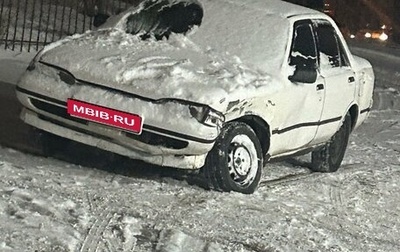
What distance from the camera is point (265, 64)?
809 centimetres

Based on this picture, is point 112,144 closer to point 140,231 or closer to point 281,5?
point 140,231

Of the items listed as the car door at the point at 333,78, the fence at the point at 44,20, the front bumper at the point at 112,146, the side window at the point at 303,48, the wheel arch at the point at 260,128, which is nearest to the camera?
A: the front bumper at the point at 112,146

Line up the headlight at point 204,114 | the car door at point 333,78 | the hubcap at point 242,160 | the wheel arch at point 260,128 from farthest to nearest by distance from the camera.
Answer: the car door at point 333,78, the wheel arch at point 260,128, the hubcap at point 242,160, the headlight at point 204,114

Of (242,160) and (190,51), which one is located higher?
(190,51)

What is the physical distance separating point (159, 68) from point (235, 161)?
1039 mm

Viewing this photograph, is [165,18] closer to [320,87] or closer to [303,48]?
[303,48]

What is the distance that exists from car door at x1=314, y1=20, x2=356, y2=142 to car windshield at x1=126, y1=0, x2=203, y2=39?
1.32 m

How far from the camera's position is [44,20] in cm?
1639

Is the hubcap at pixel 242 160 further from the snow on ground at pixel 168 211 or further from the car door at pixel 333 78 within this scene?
the car door at pixel 333 78

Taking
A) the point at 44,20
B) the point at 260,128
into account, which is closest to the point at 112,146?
the point at 260,128

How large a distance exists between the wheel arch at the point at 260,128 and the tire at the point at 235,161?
97mm

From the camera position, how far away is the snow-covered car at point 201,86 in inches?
280

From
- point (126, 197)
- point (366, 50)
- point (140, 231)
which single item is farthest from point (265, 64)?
point (366, 50)

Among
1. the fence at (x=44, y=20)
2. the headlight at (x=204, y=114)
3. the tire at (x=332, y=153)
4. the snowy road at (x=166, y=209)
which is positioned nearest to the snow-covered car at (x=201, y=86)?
the headlight at (x=204, y=114)
